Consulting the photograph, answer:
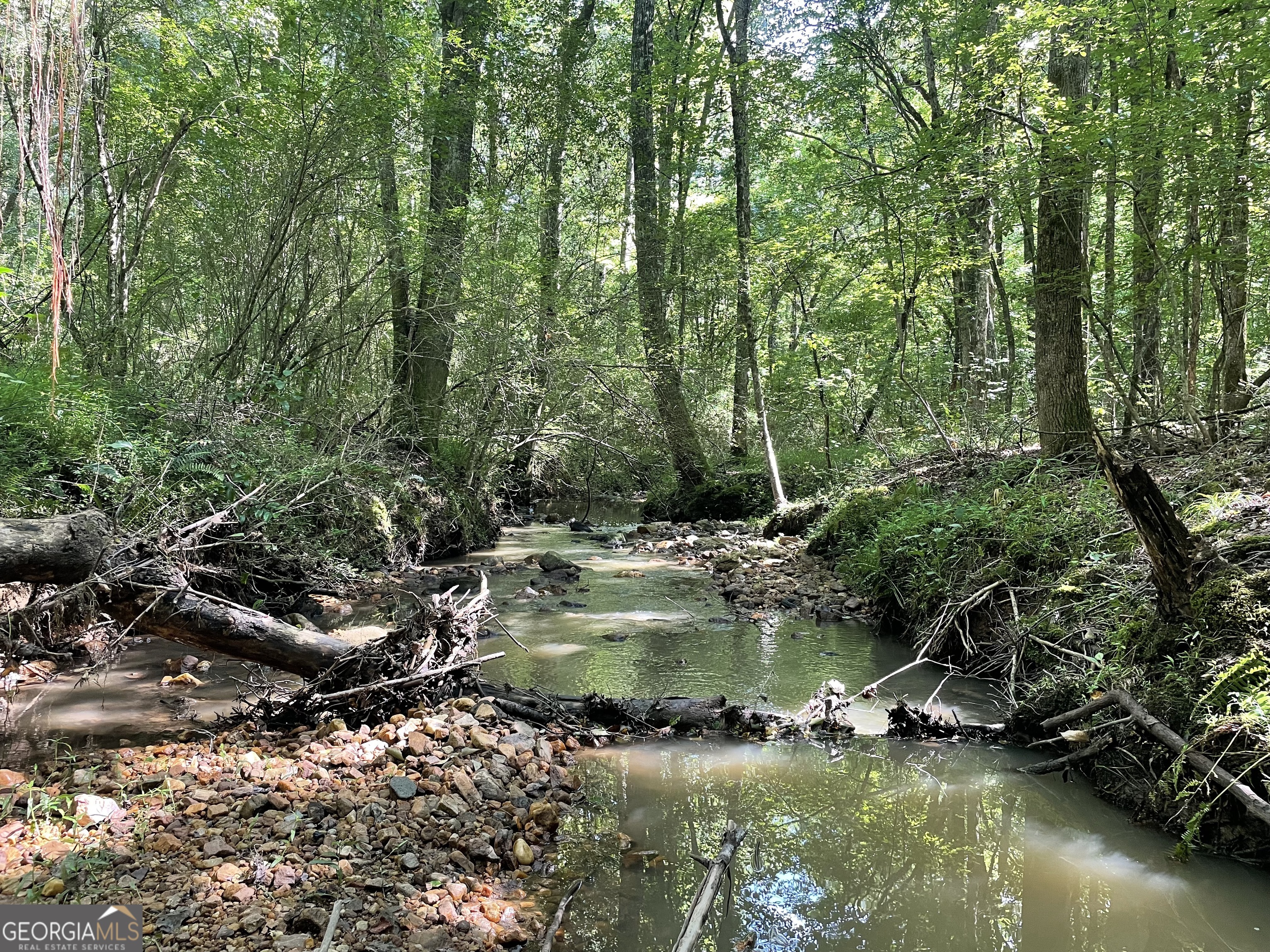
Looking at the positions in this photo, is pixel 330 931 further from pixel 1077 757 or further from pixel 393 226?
pixel 393 226

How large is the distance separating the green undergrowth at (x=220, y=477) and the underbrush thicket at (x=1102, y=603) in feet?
15.8

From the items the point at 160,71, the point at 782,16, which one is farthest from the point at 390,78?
the point at 782,16

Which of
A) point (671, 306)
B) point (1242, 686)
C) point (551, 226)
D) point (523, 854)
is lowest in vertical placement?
point (523, 854)

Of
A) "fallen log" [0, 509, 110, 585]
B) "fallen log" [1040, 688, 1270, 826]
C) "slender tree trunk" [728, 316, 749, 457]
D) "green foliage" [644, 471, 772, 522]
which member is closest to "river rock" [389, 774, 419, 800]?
"fallen log" [0, 509, 110, 585]

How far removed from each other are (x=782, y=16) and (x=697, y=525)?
11.6 m

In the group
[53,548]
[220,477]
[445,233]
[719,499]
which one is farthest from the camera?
[719,499]

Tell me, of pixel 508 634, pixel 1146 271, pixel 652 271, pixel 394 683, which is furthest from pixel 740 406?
pixel 394 683

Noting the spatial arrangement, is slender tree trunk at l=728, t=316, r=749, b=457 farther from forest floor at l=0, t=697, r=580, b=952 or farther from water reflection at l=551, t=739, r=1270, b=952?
forest floor at l=0, t=697, r=580, b=952

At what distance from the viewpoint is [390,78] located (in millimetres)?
7828

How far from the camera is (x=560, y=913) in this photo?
2070 mm

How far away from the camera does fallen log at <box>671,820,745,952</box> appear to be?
4.77 feet

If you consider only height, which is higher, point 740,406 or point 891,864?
point 740,406

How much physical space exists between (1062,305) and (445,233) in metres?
7.29

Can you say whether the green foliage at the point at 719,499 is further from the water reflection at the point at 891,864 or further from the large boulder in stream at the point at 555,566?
the water reflection at the point at 891,864
